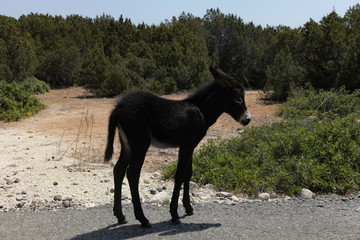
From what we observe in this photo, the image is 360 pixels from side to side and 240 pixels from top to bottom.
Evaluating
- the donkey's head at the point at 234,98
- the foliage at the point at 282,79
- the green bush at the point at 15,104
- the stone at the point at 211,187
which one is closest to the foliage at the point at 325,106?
the foliage at the point at 282,79

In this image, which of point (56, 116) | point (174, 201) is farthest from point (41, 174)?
point (56, 116)

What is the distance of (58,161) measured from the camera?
29.2ft

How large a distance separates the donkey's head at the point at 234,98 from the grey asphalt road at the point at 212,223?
1385 mm

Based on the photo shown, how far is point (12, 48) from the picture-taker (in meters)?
25.7

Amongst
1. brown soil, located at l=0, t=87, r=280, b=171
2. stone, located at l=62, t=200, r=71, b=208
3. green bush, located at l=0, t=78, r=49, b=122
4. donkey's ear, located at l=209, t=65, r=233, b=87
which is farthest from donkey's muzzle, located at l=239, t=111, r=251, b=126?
green bush, located at l=0, t=78, r=49, b=122

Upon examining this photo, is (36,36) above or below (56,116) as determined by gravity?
above

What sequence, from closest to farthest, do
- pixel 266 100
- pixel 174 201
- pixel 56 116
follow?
pixel 174 201 → pixel 56 116 → pixel 266 100

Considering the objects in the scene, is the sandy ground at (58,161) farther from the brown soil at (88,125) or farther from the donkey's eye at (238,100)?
the donkey's eye at (238,100)

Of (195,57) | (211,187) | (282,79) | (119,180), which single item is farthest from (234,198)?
(195,57)

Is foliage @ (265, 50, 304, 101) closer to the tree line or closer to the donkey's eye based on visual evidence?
the tree line

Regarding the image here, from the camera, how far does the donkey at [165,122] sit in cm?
448

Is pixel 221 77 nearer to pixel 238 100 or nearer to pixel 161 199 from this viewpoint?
pixel 238 100

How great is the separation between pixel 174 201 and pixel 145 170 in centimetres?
374

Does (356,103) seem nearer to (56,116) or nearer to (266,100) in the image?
(266,100)
